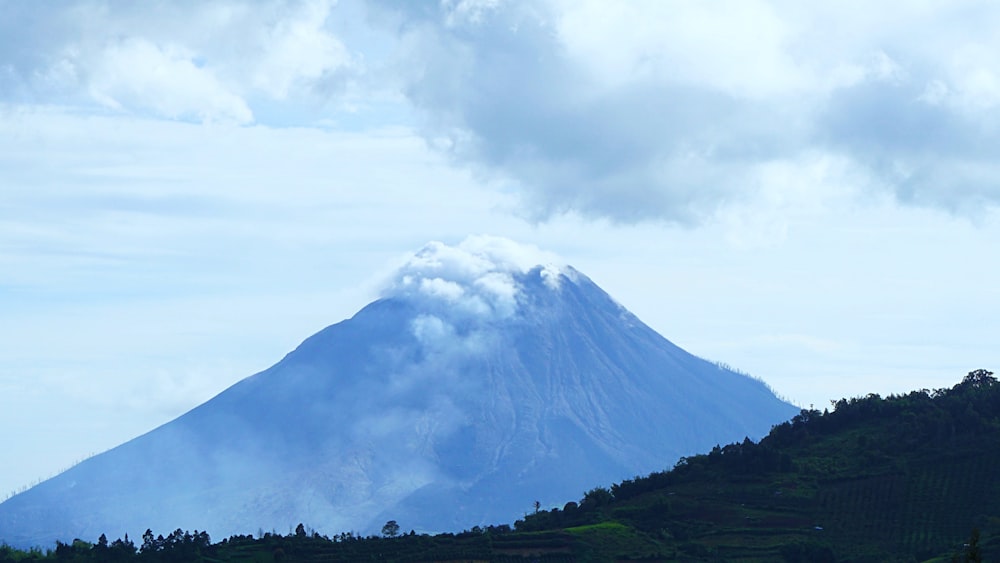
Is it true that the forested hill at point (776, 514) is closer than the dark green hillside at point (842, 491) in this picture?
No

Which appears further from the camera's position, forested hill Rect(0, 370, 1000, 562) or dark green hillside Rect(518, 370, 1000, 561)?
forested hill Rect(0, 370, 1000, 562)

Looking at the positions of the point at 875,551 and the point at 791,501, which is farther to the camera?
the point at 791,501

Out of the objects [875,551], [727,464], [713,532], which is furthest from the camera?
[727,464]

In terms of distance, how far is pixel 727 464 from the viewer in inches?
5128

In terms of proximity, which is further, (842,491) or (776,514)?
(842,491)

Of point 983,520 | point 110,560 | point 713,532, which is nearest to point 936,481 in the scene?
point 983,520

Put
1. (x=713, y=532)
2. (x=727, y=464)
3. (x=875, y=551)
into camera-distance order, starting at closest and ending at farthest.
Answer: (x=875, y=551)
(x=713, y=532)
(x=727, y=464)

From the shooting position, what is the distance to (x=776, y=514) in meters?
119

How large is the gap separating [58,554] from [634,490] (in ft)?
160

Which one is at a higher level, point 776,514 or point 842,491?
point 842,491

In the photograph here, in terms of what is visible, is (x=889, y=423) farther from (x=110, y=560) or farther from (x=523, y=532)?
(x=110, y=560)

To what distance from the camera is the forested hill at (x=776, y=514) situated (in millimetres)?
111375

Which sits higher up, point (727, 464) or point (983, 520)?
Answer: point (727, 464)

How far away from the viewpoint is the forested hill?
111375mm
